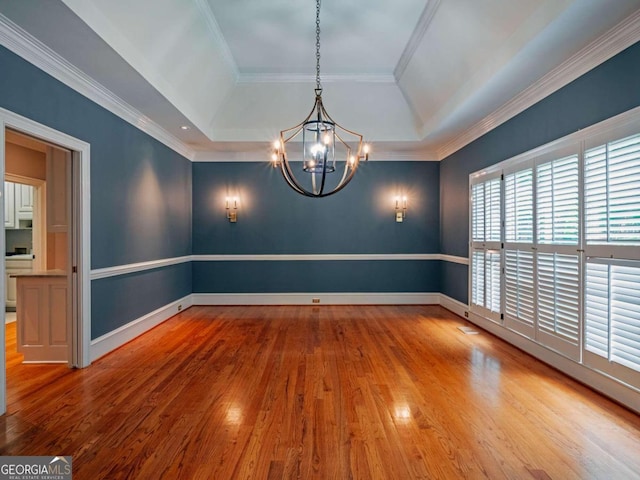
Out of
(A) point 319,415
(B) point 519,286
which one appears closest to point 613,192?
(B) point 519,286

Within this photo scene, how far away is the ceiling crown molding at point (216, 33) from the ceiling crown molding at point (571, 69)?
3.58 metres

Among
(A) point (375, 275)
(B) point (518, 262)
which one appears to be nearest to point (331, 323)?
(A) point (375, 275)

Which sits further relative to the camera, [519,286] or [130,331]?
[130,331]

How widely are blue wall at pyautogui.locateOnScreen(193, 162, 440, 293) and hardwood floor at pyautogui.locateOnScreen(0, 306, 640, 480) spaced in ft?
7.89

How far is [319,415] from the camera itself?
8.54ft

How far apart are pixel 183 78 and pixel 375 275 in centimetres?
454

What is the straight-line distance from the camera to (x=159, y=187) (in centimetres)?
530

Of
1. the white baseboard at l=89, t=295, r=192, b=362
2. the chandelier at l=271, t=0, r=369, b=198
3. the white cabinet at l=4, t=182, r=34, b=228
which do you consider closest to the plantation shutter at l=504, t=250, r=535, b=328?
the chandelier at l=271, t=0, r=369, b=198

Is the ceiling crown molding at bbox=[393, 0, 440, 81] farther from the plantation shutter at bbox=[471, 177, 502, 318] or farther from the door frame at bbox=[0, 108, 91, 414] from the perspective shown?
the door frame at bbox=[0, 108, 91, 414]

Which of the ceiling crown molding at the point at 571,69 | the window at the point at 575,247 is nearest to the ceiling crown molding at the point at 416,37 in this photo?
the ceiling crown molding at the point at 571,69

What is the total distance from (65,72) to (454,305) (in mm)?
6048

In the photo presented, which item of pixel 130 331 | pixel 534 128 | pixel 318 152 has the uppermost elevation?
pixel 534 128

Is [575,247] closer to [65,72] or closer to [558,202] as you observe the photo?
[558,202]

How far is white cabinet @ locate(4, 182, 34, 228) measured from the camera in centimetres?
657
